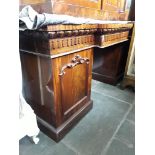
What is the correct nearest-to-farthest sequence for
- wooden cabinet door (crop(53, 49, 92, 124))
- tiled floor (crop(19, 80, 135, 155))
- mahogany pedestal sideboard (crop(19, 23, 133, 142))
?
mahogany pedestal sideboard (crop(19, 23, 133, 142))
wooden cabinet door (crop(53, 49, 92, 124))
tiled floor (crop(19, 80, 135, 155))

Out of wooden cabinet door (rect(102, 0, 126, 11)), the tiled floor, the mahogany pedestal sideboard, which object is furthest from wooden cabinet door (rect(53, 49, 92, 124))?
wooden cabinet door (rect(102, 0, 126, 11))

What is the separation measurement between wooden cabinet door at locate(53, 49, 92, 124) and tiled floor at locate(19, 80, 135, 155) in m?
0.17

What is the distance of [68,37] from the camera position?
809 mm

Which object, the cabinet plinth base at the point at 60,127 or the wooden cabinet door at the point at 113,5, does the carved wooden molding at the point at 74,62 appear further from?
the wooden cabinet door at the point at 113,5

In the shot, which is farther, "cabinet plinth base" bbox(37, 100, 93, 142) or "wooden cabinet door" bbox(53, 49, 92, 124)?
"cabinet plinth base" bbox(37, 100, 93, 142)

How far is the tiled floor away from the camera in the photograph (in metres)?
0.99

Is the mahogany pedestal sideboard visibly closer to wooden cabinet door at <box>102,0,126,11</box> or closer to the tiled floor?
the tiled floor

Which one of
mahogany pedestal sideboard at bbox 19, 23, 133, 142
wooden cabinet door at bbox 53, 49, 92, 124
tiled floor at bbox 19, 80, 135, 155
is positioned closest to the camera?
mahogany pedestal sideboard at bbox 19, 23, 133, 142

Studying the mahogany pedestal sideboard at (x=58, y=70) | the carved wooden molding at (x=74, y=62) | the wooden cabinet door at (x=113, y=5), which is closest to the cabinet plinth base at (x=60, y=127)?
the mahogany pedestal sideboard at (x=58, y=70)
